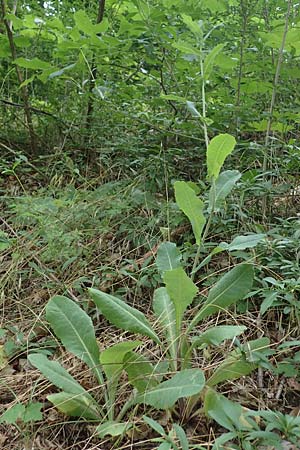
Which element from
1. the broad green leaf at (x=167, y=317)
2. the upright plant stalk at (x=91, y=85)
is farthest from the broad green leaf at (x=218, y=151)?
the upright plant stalk at (x=91, y=85)

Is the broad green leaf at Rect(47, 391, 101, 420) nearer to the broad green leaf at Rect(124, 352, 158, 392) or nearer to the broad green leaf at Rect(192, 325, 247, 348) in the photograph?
the broad green leaf at Rect(124, 352, 158, 392)

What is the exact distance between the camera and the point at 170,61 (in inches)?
106

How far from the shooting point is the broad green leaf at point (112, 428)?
1.24 m

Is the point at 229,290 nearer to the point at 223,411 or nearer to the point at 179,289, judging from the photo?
the point at 179,289

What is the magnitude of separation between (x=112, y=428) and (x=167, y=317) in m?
0.40

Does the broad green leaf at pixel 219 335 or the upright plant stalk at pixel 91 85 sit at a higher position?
the upright plant stalk at pixel 91 85

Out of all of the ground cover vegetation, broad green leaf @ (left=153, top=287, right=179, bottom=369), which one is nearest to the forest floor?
the ground cover vegetation

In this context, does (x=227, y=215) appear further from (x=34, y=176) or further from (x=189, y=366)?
(x=34, y=176)

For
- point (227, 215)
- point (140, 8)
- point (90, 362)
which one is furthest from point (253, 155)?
point (90, 362)

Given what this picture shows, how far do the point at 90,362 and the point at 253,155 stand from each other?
154 centimetres

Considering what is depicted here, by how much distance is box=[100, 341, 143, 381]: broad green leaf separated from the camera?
132 cm

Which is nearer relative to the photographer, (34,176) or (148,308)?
(148,308)

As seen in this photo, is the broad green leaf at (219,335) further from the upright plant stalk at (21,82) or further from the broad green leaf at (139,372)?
the upright plant stalk at (21,82)

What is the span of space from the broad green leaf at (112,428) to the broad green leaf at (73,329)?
19 cm
